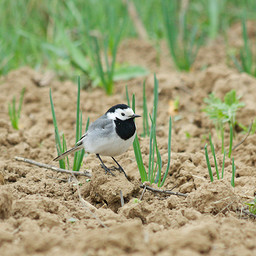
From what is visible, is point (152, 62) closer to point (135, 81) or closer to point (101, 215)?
point (135, 81)

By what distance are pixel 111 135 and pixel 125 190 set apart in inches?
23.7

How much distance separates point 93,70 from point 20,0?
2.29 meters

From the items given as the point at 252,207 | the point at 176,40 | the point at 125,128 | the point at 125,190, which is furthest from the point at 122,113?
the point at 176,40

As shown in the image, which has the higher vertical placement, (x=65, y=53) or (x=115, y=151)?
(x=65, y=53)

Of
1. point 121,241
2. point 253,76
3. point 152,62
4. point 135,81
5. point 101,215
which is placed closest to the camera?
point 121,241

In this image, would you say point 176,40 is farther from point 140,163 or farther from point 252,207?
point 252,207

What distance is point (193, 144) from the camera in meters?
4.34

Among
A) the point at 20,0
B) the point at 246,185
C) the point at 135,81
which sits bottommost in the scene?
the point at 246,185

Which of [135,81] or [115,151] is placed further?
[135,81]

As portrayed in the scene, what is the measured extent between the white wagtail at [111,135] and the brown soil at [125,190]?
0.18 m

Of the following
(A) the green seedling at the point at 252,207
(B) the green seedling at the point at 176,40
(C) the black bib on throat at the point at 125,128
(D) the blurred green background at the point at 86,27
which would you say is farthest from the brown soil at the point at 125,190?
(D) the blurred green background at the point at 86,27

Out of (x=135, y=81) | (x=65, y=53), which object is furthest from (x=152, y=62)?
Result: (x=65, y=53)

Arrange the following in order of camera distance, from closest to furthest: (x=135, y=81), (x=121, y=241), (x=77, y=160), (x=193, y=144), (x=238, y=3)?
(x=121, y=241) → (x=77, y=160) → (x=193, y=144) → (x=135, y=81) → (x=238, y=3)

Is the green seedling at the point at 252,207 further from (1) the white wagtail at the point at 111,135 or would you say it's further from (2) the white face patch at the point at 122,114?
(2) the white face patch at the point at 122,114
